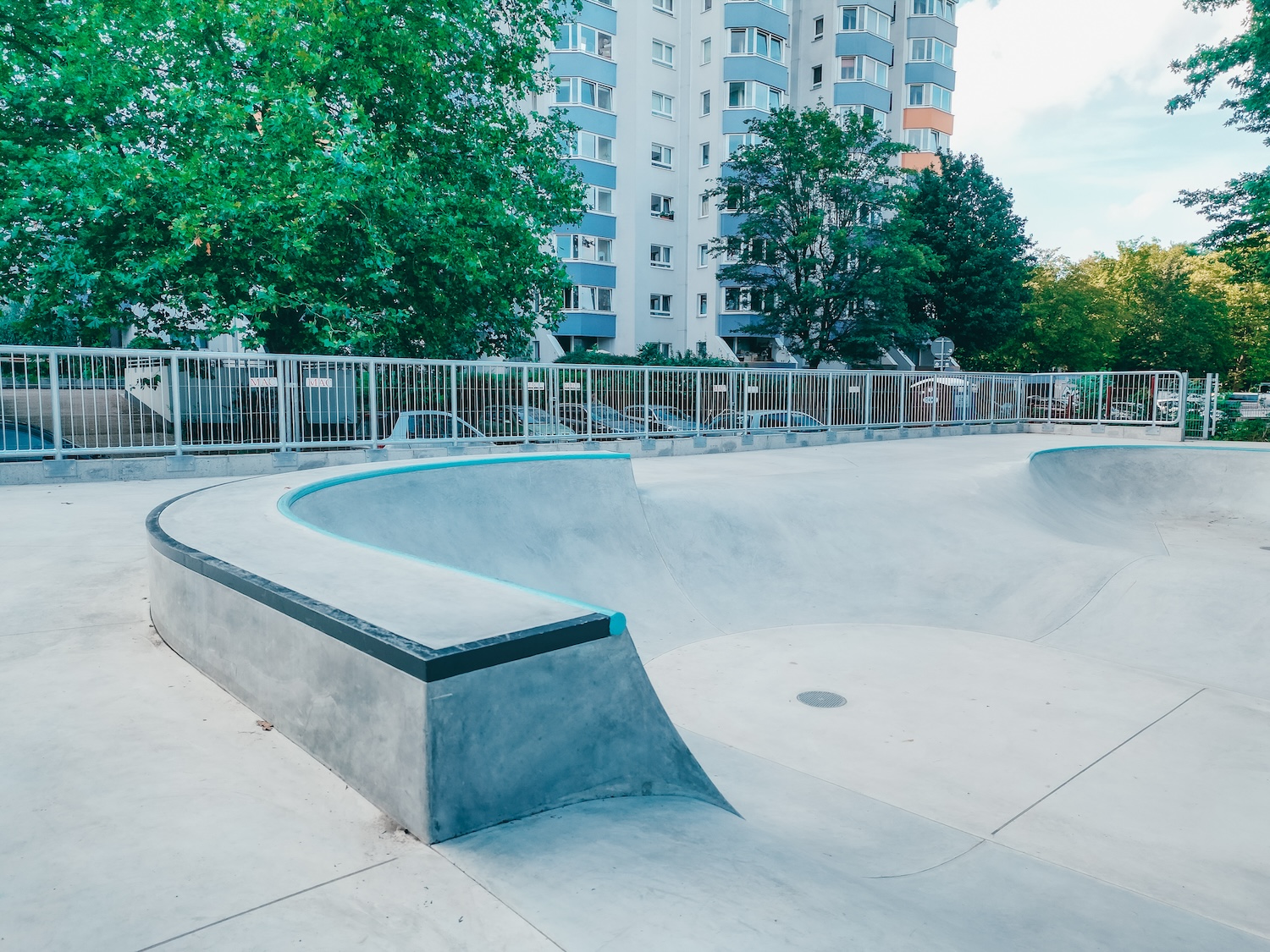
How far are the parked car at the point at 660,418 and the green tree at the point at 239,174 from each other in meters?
4.44

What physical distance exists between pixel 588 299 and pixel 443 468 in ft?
110

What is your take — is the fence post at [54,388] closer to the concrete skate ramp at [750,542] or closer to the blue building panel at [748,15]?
the concrete skate ramp at [750,542]

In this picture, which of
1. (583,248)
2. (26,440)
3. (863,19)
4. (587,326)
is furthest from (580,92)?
(26,440)

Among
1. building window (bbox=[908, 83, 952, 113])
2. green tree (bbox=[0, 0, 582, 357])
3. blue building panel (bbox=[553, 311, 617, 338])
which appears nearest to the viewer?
green tree (bbox=[0, 0, 582, 357])

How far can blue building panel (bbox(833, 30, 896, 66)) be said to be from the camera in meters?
45.0

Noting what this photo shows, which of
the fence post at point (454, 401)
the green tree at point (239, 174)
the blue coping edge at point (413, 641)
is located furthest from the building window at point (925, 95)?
the blue coping edge at point (413, 641)

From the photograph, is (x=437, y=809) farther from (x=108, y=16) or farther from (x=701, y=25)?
(x=701, y=25)

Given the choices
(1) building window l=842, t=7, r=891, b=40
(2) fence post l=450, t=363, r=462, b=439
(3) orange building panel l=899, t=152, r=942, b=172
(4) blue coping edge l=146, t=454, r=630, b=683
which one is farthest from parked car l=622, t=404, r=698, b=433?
(3) orange building panel l=899, t=152, r=942, b=172

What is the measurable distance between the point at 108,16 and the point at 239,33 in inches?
98.3

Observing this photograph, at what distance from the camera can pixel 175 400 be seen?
12.0 metres

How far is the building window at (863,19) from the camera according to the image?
148 feet

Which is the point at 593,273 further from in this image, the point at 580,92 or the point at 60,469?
Result: the point at 60,469

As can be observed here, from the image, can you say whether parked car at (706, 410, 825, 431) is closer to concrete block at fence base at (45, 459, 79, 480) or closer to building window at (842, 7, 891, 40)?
concrete block at fence base at (45, 459, 79, 480)

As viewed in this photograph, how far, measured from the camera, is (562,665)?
266 cm
